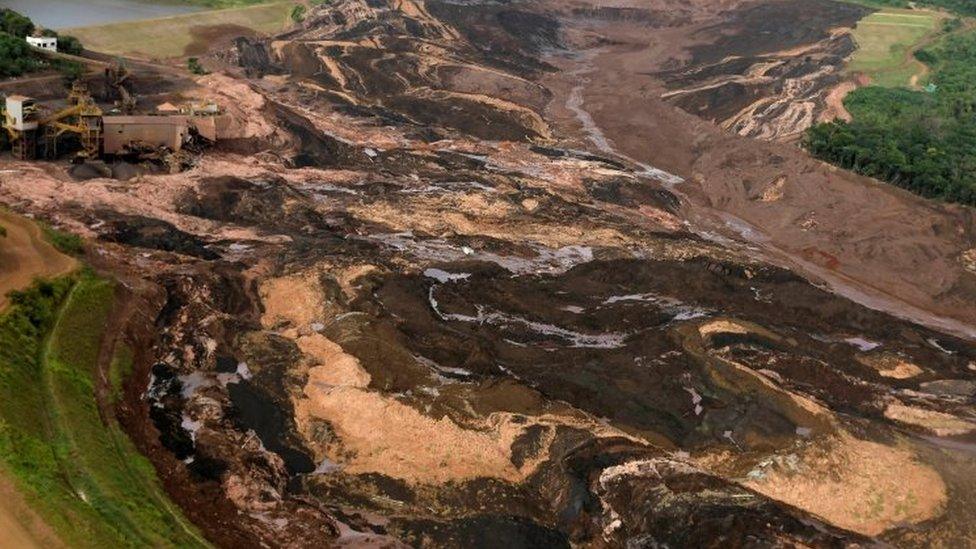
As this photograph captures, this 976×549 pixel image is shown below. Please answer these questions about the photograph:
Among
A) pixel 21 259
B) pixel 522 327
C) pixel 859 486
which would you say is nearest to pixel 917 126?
pixel 522 327

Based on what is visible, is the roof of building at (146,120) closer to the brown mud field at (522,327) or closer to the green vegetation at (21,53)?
the brown mud field at (522,327)

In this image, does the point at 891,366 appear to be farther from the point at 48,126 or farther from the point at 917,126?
the point at 48,126

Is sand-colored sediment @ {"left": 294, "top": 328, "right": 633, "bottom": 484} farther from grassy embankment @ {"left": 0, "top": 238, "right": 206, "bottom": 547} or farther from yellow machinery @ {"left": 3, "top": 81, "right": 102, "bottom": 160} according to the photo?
yellow machinery @ {"left": 3, "top": 81, "right": 102, "bottom": 160}

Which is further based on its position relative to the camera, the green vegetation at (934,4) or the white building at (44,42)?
the green vegetation at (934,4)

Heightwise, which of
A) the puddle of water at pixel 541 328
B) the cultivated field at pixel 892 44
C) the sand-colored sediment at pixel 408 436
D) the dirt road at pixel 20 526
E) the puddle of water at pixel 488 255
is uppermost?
the cultivated field at pixel 892 44

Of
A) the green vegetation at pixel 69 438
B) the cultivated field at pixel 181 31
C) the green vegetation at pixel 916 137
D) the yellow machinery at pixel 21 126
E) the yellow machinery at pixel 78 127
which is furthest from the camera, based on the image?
the cultivated field at pixel 181 31

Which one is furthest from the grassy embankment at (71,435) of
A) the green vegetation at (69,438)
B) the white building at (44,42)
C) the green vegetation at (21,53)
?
the white building at (44,42)

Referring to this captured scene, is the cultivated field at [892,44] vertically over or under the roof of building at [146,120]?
over
